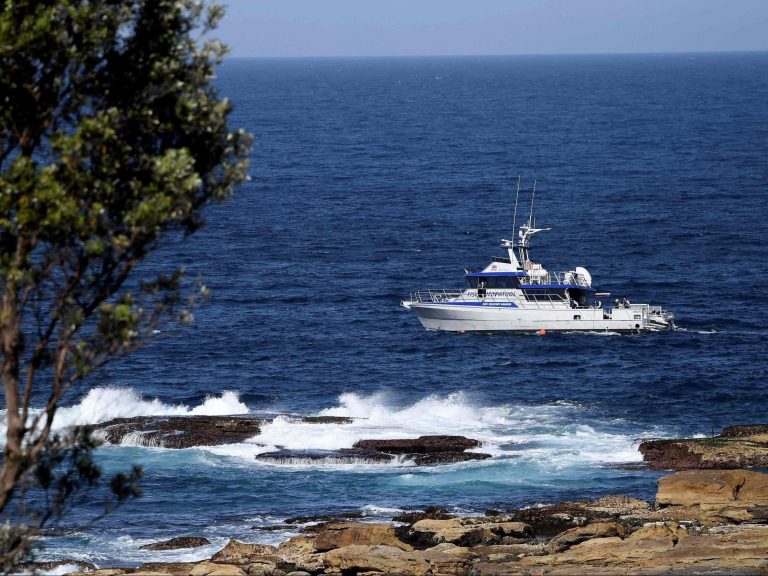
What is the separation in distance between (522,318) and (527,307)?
30.8 inches

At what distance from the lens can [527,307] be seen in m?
88.0

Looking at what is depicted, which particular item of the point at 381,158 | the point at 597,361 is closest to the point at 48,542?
the point at 597,361

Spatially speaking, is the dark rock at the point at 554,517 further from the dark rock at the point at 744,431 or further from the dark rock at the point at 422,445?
the dark rock at the point at 744,431

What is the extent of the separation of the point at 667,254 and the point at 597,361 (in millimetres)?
32735

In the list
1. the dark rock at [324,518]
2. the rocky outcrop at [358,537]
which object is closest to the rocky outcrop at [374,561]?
the rocky outcrop at [358,537]

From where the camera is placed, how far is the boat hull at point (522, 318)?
87.7 meters

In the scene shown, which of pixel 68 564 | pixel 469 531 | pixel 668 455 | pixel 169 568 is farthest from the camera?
pixel 668 455

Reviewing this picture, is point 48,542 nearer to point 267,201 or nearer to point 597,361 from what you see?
point 597,361

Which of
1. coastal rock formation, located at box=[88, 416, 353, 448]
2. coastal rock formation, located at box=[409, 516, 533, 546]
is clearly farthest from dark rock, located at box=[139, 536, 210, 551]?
coastal rock formation, located at box=[88, 416, 353, 448]

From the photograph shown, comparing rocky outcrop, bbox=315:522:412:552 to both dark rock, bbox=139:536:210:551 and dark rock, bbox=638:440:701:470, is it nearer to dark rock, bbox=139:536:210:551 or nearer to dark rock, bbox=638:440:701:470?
dark rock, bbox=139:536:210:551

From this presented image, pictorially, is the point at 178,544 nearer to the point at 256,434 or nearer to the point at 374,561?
the point at 374,561

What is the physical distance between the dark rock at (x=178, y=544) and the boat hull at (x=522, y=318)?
43.1m

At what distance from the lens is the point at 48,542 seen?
4700 cm

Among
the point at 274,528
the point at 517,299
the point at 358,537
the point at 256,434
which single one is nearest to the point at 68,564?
the point at 274,528
